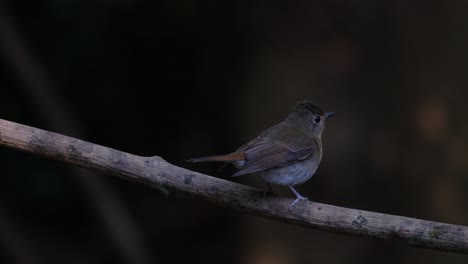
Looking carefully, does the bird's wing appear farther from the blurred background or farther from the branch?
the blurred background

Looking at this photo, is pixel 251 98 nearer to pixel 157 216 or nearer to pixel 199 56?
pixel 199 56

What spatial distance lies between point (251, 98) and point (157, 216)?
218 centimetres

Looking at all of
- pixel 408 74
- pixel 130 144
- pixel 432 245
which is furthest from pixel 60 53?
pixel 432 245

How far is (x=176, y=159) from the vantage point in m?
6.95

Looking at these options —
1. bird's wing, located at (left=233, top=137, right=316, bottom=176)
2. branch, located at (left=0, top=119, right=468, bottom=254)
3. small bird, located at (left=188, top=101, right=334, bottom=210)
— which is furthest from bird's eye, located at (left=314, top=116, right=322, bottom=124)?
branch, located at (left=0, top=119, right=468, bottom=254)

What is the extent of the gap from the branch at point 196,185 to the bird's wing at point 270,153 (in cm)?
14

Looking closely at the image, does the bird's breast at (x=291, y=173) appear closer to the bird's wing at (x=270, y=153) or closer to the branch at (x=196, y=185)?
the bird's wing at (x=270, y=153)

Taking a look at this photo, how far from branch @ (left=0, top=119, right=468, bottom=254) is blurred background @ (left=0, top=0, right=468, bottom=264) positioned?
1.00 meters

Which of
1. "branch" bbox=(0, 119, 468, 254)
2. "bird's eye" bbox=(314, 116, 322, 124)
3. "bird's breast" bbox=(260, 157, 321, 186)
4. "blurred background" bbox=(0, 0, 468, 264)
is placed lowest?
"branch" bbox=(0, 119, 468, 254)

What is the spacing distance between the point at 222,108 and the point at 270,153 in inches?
124

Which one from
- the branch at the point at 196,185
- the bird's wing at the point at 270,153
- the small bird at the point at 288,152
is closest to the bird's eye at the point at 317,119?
the small bird at the point at 288,152

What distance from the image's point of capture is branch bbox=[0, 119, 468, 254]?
3115 millimetres

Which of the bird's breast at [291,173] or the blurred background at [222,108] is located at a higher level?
the blurred background at [222,108]

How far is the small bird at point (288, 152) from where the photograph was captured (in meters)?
3.49
